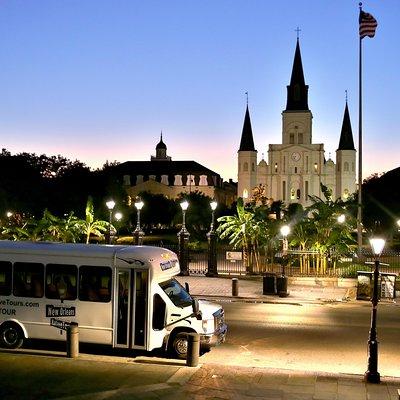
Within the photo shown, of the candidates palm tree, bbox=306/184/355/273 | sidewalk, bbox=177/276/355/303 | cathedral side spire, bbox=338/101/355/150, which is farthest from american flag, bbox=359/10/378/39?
cathedral side spire, bbox=338/101/355/150

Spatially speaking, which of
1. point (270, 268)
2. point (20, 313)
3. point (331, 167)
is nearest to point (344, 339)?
point (20, 313)

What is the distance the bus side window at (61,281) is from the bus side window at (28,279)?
21 centimetres

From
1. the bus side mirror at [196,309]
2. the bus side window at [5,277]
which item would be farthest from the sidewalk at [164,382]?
the bus side window at [5,277]

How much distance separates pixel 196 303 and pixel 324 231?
1824 centimetres

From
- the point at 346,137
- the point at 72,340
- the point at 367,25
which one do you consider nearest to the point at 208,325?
the point at 72,340

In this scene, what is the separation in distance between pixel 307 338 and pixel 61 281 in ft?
22.9

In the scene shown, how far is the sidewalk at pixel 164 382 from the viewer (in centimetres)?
1095

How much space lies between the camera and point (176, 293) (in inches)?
575

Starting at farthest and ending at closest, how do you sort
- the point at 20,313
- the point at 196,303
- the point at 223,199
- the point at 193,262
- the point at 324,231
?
1. the point at 223,199
2. the point at 193,262
3. the point at 324,231
4. the point at 20,313
5. the point at 196,303

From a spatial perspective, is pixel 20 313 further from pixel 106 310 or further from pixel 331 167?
pixel 331 167

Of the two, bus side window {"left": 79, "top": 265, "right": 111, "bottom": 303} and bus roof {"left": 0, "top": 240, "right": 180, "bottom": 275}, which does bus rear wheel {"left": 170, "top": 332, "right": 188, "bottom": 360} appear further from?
bus side window {"left": 79, "top": 265, "right": 111, "bottom": 303}

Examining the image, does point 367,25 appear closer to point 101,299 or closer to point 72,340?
point 101,299

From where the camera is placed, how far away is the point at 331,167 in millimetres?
130375

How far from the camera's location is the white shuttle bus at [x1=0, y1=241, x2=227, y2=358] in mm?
13891
